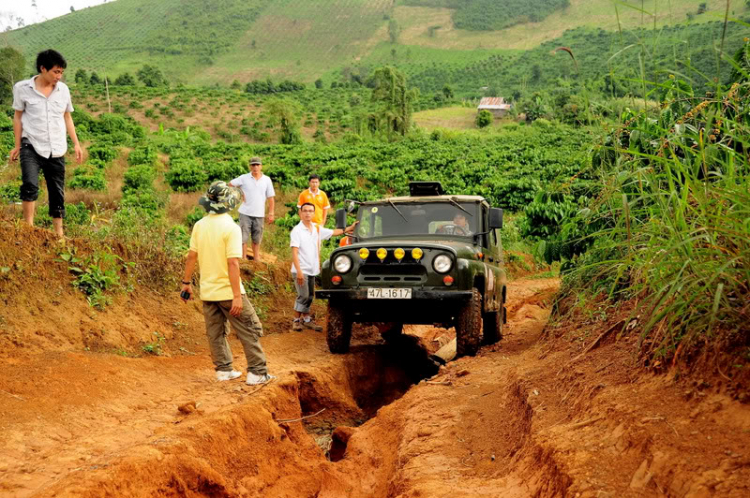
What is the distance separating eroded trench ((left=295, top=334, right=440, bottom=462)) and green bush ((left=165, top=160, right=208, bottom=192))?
1956cm

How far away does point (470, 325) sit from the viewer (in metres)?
7.10

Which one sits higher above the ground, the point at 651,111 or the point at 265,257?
the point at 651,111

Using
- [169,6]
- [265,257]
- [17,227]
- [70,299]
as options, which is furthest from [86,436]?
[169,6]

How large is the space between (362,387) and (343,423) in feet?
2.60

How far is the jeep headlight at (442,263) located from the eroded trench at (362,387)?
154 cm

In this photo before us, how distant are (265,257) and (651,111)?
819 cm

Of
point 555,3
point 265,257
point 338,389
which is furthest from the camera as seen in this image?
point 555,3

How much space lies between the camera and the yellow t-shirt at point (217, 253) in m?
→ 6.01

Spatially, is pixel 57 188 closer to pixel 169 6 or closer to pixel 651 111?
pixel 651 111

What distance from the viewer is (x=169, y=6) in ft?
562

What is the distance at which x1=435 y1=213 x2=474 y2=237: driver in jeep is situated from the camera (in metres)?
8.16

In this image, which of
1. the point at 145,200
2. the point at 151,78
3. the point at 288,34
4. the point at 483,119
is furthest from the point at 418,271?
the point at 288,34

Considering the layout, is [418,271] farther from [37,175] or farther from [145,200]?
[145,200]

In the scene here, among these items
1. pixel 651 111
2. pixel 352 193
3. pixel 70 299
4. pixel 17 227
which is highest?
pixel 651 111
